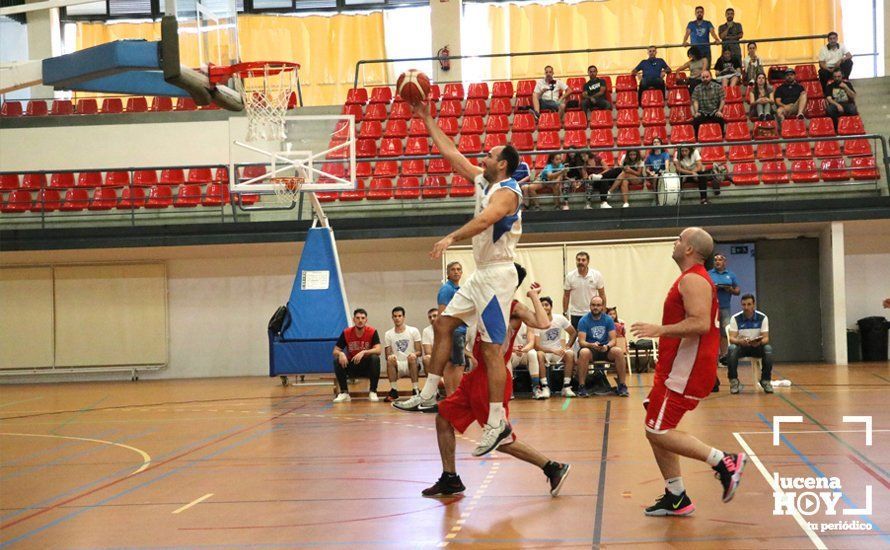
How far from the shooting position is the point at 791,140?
661 inches

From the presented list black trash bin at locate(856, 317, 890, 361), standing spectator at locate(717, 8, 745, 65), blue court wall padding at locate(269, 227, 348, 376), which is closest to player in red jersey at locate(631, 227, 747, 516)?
blue court wall padding at locate(269, 227, 348, 376)

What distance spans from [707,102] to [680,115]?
0.85m

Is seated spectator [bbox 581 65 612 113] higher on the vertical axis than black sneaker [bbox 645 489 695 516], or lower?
higher

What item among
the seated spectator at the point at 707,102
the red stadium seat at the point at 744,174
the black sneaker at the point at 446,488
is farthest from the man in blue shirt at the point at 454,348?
the seated spectator at the point at 707,102

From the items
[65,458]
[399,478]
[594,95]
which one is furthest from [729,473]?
[594,95]

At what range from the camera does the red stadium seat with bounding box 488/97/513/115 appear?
20.9 meters

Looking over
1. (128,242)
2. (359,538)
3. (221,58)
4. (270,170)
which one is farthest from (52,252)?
(359,538)

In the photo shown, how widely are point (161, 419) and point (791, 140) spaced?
1135 centimetres

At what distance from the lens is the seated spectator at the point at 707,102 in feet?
62.9

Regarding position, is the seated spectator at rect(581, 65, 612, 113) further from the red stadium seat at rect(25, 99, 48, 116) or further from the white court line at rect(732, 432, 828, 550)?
the white court line at rect(732, 432, 828, 550)

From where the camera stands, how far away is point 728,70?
66.8 ft

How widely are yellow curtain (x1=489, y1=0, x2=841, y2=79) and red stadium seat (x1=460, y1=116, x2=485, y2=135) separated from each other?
2.47 meters

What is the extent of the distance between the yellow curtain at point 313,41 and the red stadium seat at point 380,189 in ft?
15.8

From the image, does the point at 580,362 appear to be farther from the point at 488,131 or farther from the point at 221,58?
the point at 488,131
